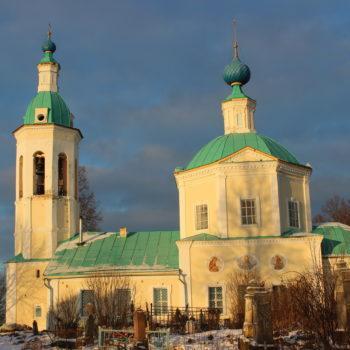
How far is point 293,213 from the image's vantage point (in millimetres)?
22531

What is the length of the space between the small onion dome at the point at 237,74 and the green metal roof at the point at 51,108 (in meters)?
6.96

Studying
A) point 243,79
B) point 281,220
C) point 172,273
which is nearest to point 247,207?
point 281,220

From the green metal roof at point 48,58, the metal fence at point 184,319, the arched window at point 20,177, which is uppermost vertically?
the green metal roof at point 48,58

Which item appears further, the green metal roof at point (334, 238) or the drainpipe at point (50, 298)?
the drainpipe at point (50, 298)

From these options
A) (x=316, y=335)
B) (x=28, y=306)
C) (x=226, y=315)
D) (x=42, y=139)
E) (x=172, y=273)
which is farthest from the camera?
(x=42, y=139)

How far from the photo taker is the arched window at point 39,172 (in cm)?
2534

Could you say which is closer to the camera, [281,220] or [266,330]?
[266,330]

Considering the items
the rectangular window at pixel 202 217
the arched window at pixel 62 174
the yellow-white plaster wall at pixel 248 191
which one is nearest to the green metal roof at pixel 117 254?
the rectangular window at pixel 202 217

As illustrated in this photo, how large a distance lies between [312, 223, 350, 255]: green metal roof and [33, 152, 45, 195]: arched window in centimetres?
1111

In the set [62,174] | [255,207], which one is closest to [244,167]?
[255,207]

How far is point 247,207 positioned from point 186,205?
8.24 ft

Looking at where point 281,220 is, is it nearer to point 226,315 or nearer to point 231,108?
point 226,315

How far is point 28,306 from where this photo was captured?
2345cm

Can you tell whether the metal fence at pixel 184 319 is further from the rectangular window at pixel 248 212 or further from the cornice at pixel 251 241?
the rectangular window at pixel 248 212
